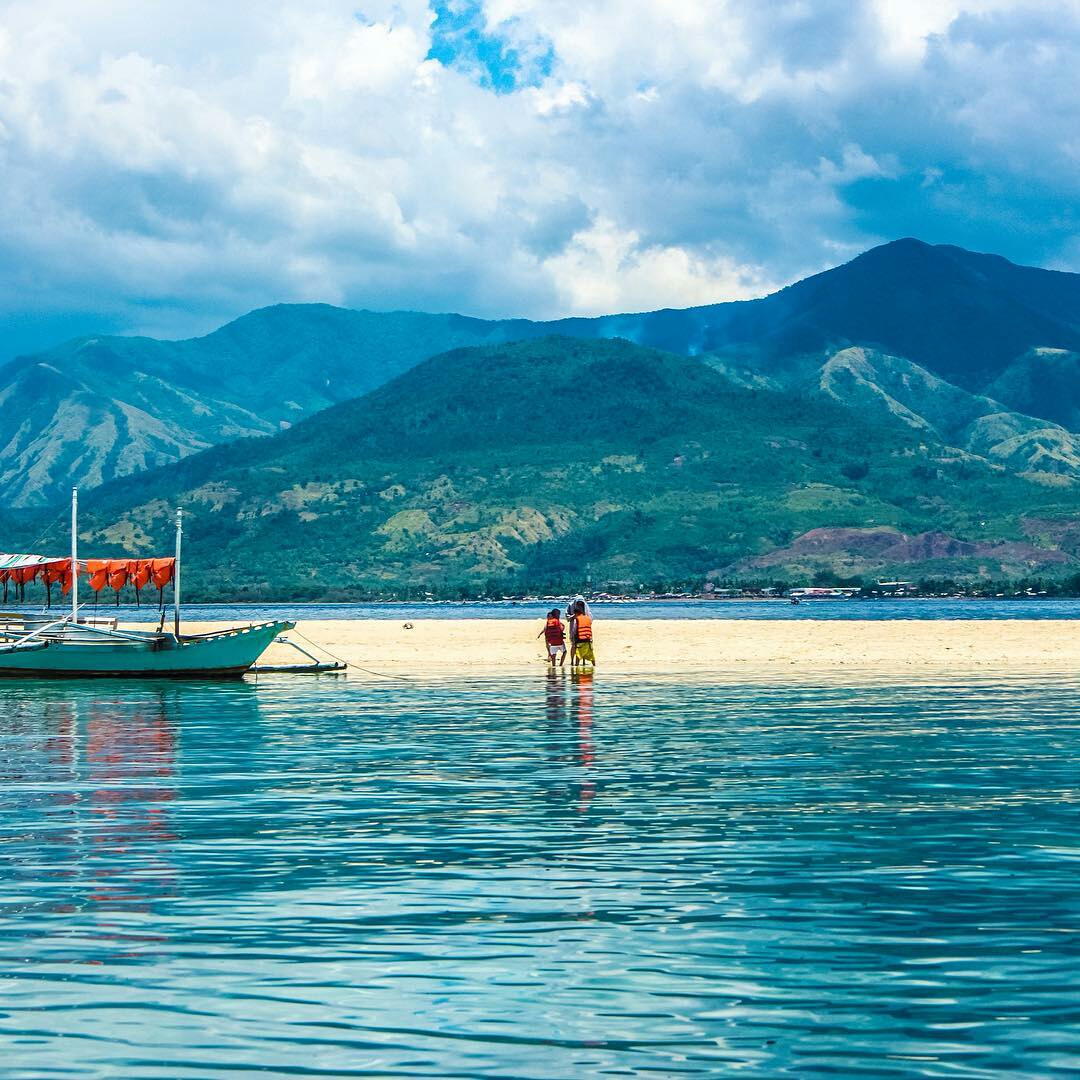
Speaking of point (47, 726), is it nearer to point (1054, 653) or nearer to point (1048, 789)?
point (1048, 789)

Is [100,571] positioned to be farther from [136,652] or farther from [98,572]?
[136,652]

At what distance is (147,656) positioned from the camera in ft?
238

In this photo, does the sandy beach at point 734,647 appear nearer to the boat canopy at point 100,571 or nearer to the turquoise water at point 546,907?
the boat canopy at point 100,571

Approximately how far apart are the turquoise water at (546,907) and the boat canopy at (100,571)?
120 ft

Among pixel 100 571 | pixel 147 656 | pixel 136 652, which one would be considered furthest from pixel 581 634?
pixel 100 571

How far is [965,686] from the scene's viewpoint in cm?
6384

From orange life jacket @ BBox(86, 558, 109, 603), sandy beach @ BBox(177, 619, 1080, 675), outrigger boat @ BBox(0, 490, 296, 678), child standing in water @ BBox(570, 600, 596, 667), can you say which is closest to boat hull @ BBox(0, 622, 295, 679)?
outrigger boat @ BBox(0, 490, 296, 678)

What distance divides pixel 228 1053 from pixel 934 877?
11694mm

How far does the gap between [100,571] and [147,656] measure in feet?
41.2

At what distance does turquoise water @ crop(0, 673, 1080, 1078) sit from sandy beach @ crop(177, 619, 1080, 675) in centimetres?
3796

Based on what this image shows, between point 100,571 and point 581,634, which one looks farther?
point 100,571

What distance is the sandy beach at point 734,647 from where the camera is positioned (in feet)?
→ 266

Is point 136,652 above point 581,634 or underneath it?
underneath

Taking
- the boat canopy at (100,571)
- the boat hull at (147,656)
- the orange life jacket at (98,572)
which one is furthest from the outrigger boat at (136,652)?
the orange life jacket at (98,572)
